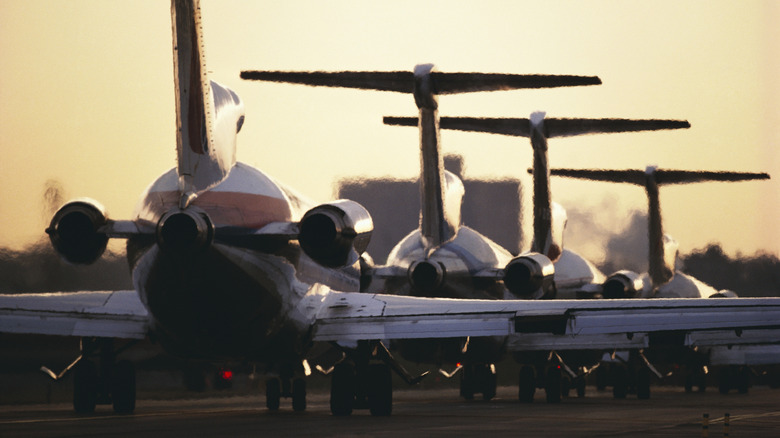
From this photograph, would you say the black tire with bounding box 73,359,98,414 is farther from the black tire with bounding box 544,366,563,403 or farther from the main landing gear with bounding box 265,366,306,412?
the black tire with bounding box 544,366,563,403

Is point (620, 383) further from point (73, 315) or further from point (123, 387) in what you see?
point (73, 315)

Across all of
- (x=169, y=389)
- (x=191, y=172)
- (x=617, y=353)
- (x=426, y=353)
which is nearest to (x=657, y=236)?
(x=617, y=353)

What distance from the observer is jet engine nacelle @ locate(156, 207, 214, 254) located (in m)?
21.4

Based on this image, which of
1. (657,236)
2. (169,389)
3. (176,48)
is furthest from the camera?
(657,236)

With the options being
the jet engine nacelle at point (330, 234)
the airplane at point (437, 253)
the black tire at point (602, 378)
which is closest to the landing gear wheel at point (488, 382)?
the airplane at point (437, 253)

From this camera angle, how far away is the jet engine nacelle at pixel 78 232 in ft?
70.3

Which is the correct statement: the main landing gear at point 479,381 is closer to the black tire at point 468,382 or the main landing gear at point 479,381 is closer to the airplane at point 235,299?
the black tire at point 468,382

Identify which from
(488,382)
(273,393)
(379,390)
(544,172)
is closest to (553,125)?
(544,172)

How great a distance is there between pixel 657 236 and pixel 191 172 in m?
28.8

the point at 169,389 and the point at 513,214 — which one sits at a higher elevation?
the point at 513,214

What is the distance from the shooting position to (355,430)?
795 inches

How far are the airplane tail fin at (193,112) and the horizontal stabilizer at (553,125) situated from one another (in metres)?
16.1

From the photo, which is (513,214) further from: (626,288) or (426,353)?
(426,353)

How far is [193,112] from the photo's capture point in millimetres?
22125
